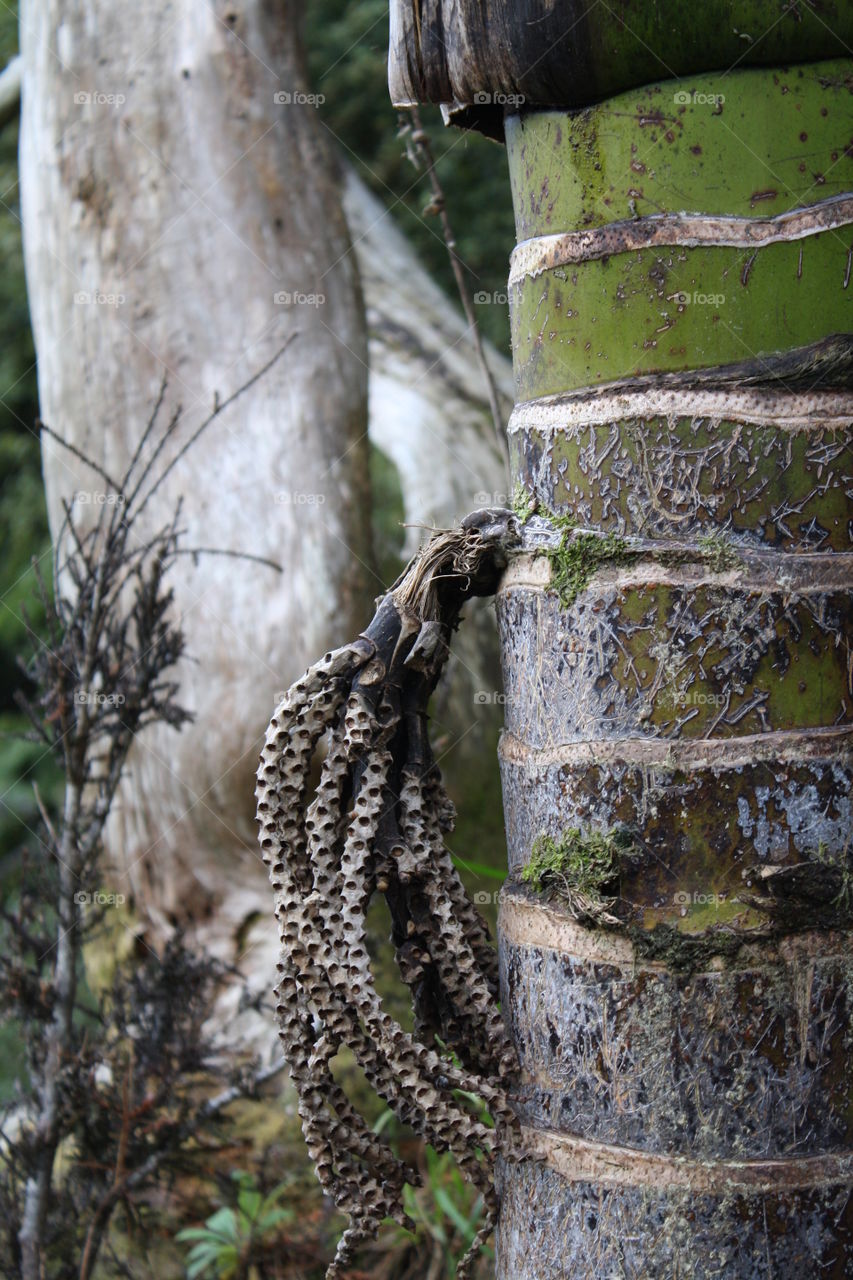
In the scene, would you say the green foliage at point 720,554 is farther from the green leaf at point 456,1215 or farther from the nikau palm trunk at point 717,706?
the green leaf at point 456,1215

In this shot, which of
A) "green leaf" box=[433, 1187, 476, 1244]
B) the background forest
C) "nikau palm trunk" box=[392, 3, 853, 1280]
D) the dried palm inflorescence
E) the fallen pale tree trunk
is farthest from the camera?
the fallen pale tree trunk

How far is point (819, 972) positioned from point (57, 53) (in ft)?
14.6

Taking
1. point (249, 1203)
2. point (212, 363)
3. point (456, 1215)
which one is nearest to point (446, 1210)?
point (456, 1215)

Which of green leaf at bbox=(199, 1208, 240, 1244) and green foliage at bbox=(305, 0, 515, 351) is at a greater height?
green foliage at bbox=(305, 0, 515, 351)

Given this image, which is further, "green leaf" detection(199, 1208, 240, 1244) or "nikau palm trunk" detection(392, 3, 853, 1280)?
"green leaf" detection(199, 1208, 240, 1244)

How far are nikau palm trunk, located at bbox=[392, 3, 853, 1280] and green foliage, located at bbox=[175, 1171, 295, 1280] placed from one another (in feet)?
7.00

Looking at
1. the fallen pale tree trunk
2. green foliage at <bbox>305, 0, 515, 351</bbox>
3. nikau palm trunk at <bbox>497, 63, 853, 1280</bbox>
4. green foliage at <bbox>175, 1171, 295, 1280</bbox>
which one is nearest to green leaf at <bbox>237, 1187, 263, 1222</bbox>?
green foliage at <bbox>175, 1171, 295, 1280</bbox>

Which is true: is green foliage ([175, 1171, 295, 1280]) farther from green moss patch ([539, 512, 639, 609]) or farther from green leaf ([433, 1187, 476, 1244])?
green moss patch ([539, 512, 639, 609])

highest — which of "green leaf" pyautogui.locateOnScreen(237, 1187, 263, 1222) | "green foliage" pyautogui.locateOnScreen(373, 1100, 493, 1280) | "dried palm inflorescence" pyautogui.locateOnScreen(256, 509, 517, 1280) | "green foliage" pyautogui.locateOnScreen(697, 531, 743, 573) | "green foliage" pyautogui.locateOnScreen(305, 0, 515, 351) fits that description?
"green foliage" pyautogui.locateOnScreen(305, 0, 515, 351)

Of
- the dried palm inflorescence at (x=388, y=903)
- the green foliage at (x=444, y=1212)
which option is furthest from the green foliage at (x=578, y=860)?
the green foliage at (x=444, y=1212)

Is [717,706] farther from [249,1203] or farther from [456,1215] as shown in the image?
[249,1203]

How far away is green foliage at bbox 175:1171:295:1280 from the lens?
3.18m

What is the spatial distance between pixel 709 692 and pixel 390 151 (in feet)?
23.5

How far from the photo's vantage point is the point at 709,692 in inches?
51.5
